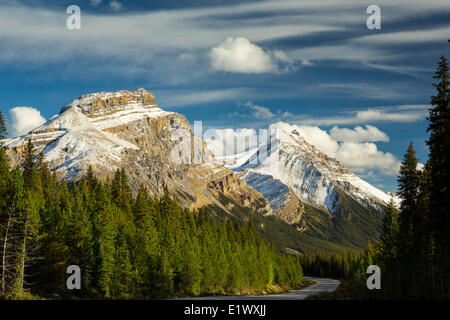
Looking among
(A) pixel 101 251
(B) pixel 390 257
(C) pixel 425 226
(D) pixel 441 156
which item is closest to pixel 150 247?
(A) pixel 101 251

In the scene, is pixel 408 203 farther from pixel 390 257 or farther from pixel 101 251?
pixel 101 251

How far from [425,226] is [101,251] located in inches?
1754

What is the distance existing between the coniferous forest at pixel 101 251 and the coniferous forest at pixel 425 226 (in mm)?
32879

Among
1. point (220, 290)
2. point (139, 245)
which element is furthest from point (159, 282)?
point (220, 290)

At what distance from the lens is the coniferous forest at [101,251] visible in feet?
181

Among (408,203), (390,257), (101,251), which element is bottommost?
(390,257)

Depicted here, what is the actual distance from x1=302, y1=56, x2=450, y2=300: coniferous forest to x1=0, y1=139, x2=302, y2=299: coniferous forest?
3288cm

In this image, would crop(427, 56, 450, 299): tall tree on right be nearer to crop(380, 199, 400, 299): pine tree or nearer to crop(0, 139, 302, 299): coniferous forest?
crop(380, 199, 400, 299): pine tree

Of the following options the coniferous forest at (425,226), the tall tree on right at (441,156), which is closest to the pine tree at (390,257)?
the coniferous forest at (425,226)

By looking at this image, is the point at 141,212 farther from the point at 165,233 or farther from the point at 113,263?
the point at 113,263

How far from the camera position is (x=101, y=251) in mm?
68688

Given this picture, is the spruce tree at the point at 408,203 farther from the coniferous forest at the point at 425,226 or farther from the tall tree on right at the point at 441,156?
the tall tree on right at the point at 441,156

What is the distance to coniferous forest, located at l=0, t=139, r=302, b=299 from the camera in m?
55.2

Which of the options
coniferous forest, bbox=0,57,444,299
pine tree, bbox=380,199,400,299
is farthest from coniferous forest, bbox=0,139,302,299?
pine tree, bbox=380,199,400,299
